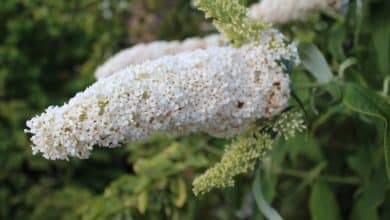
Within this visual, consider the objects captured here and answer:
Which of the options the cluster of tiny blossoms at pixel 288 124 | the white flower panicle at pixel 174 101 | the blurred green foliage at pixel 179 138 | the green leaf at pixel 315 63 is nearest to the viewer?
the white flower panicle at pixel 174 101

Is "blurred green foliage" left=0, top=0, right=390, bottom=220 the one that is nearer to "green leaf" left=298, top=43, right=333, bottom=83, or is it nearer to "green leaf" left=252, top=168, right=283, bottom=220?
"green leaf" left=298, top=43, right=333, bottom=83

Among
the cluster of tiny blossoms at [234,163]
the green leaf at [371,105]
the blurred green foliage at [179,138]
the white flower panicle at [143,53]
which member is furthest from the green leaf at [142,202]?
the green leaf at [371,105]

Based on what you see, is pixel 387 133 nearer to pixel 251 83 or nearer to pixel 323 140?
pixel 251 83

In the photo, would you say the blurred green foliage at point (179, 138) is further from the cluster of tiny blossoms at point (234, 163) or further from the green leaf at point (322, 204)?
the cluster of tiny blossoms at point (234, 163)

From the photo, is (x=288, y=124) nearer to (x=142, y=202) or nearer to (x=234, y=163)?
(x=234, y=163)

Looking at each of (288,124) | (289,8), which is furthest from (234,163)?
(289,8)

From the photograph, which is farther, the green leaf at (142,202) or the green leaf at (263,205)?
the green leaf at (142,202)

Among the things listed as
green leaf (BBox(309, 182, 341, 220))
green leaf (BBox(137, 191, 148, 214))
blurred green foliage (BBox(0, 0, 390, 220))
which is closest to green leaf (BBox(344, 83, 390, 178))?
blurred green foliage (BBox(0, 0, 390, 220))
